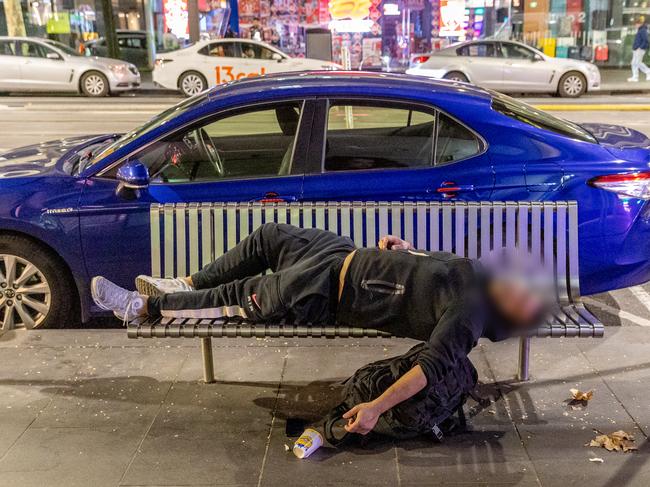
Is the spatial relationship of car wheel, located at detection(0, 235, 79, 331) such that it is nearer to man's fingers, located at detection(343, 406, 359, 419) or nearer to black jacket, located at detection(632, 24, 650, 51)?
man's fingers, located at detection(343, 406, 359, 419)

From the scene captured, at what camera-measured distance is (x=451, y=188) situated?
5.14 meters

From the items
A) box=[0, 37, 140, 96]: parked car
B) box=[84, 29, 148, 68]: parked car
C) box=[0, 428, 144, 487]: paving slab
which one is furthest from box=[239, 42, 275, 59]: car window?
box=[0, 428, 144, 487]: paving slab

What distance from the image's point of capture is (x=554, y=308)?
4352mm

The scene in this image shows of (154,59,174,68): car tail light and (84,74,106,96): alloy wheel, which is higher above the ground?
(154,59,174,68): car tail light

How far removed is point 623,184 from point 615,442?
6.51 ft

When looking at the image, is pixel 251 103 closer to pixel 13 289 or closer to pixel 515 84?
A: pixel 13 289

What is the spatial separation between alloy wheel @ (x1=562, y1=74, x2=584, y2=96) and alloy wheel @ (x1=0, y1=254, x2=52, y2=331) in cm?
1677

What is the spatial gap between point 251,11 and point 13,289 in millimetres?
22511

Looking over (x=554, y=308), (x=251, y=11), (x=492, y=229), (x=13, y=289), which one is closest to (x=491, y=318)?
(x=554, y=308)

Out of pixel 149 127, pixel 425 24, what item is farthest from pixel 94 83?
pixel 149 127

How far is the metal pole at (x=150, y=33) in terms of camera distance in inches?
1123

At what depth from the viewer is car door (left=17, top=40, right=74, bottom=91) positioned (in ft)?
67.4

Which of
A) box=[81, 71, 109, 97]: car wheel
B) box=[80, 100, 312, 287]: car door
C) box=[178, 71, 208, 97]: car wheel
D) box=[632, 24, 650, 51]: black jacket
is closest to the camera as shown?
box=[80, 100, 312, 287]: car door

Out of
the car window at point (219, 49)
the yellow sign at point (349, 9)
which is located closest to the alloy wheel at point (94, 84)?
the car window at point (219, 49)
